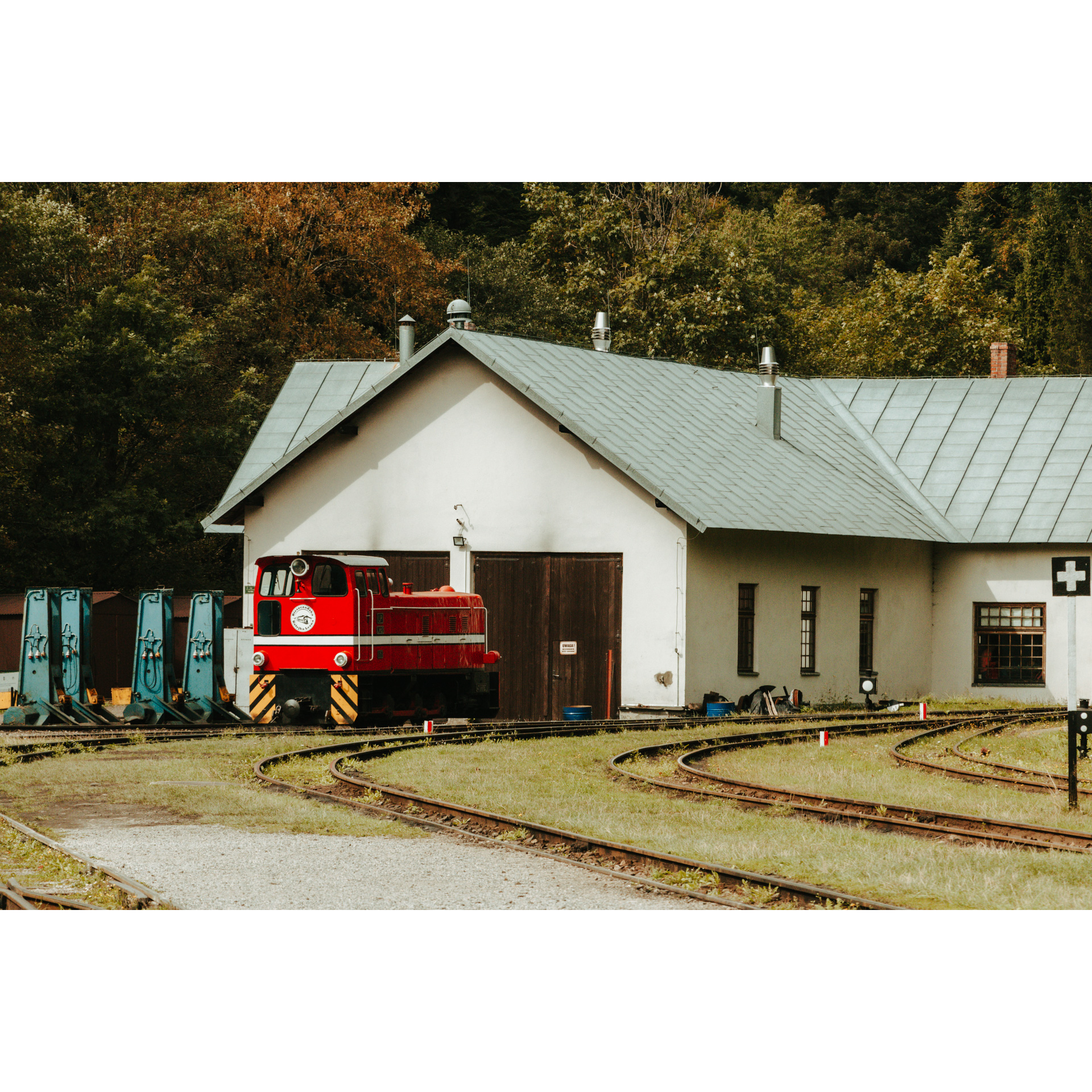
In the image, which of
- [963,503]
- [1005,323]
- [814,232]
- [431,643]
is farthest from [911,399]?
[814,232]

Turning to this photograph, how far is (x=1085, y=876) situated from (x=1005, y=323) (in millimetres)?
48343

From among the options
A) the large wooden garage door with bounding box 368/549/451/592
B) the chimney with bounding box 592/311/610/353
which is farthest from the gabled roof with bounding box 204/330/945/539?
the large wooden garage door with bounding box 368/549/451/592

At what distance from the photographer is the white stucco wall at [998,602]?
107 ft

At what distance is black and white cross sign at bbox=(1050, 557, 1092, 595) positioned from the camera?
1609cm

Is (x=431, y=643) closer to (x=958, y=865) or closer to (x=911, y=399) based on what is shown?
(x=958, y=865)

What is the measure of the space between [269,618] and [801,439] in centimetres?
1448

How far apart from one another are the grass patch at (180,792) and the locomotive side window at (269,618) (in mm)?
3732

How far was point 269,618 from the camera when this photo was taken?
24.6 metres

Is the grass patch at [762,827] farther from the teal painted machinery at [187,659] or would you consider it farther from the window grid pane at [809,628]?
the window grid pane at [809,628]

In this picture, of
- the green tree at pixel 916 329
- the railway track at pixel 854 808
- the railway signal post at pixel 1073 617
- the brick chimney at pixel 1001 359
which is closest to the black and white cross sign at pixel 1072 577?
the railway signal post at pixel 1073 617

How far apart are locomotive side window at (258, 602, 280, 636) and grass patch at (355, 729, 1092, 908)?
492cm

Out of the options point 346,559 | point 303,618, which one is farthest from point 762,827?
point 303,618

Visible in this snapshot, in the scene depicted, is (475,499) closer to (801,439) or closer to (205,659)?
(205,659)

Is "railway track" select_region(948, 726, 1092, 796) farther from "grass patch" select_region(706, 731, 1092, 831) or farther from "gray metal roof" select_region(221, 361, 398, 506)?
"gray metal roof" select_region(221, 361, 398, 506)
